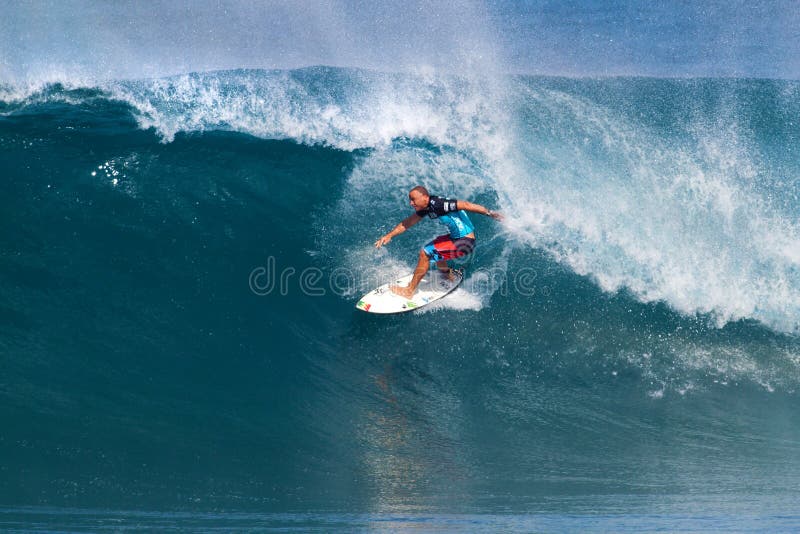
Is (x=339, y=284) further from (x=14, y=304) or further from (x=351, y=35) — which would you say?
(x=351, y=35)

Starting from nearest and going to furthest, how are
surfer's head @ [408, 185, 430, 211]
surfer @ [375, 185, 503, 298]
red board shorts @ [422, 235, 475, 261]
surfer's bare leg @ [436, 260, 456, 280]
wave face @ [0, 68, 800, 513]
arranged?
wave face @ [0, 68, 800, 513] < surfer's head @ [408, 185, 430, 211] < surfer @ [375, 185, 503, 298] < red board shorts @ [422, 235, 475, 261] < surfer's bare leg @ [436, 260, 456, 280]

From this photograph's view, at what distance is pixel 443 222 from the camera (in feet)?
26.0

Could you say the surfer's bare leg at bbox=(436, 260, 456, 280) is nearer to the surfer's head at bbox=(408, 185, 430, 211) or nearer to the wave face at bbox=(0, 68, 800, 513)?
the wave face at bbox=(0, 68, 800, 513)

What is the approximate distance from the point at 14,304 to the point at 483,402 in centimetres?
511

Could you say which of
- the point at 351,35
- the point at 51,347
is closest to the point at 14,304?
the point at 51,347

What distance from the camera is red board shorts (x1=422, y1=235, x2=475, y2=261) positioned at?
811cm

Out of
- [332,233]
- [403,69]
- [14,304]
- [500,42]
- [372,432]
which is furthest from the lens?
[500,42]

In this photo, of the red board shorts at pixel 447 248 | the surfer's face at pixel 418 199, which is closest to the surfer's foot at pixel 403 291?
the red board shorts at pixel 447 248

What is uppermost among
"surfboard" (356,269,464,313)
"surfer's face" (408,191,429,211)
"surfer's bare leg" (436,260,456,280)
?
"surfer's face" (408,191,429,211)

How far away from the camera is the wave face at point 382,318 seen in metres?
6.12

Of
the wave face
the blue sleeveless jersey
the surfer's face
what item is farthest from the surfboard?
the surfer's face

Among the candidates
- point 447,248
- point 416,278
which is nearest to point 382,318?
point 416,278

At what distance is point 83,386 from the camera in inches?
270

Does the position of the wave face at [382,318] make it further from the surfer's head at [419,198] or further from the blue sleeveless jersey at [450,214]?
the surfer's head at [419,198]
